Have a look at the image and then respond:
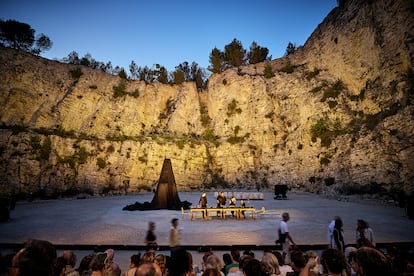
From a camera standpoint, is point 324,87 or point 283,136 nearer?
point 324,87

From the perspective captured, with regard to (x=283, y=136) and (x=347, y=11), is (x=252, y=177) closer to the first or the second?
(x=283, y=136)

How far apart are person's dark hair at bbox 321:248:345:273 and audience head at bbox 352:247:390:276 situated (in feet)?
1.99

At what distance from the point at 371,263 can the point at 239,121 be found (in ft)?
133

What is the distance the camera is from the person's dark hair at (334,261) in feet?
9.82

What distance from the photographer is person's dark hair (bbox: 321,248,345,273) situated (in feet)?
9.82

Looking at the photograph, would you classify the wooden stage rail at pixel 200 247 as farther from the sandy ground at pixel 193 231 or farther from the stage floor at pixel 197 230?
the stage floor at pixel 197 230

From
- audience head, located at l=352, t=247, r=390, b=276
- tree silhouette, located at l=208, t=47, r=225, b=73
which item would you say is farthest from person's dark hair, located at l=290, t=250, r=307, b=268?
tree silhouette, located at l=208, t=47, r=225, b=73

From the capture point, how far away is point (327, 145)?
98.5 feet

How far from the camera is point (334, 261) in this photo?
3.04m

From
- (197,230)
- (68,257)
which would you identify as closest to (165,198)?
(197,230)

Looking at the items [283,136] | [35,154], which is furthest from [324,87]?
[35,154]

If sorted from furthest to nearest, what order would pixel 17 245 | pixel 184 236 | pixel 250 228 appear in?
pixel 250 228, pixel 184 236, pixel 17 245

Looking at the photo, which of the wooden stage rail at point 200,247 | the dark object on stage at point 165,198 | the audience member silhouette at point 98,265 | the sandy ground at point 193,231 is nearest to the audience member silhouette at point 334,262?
the audience member silhouette at point 98,265

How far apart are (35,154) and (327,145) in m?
36.6
